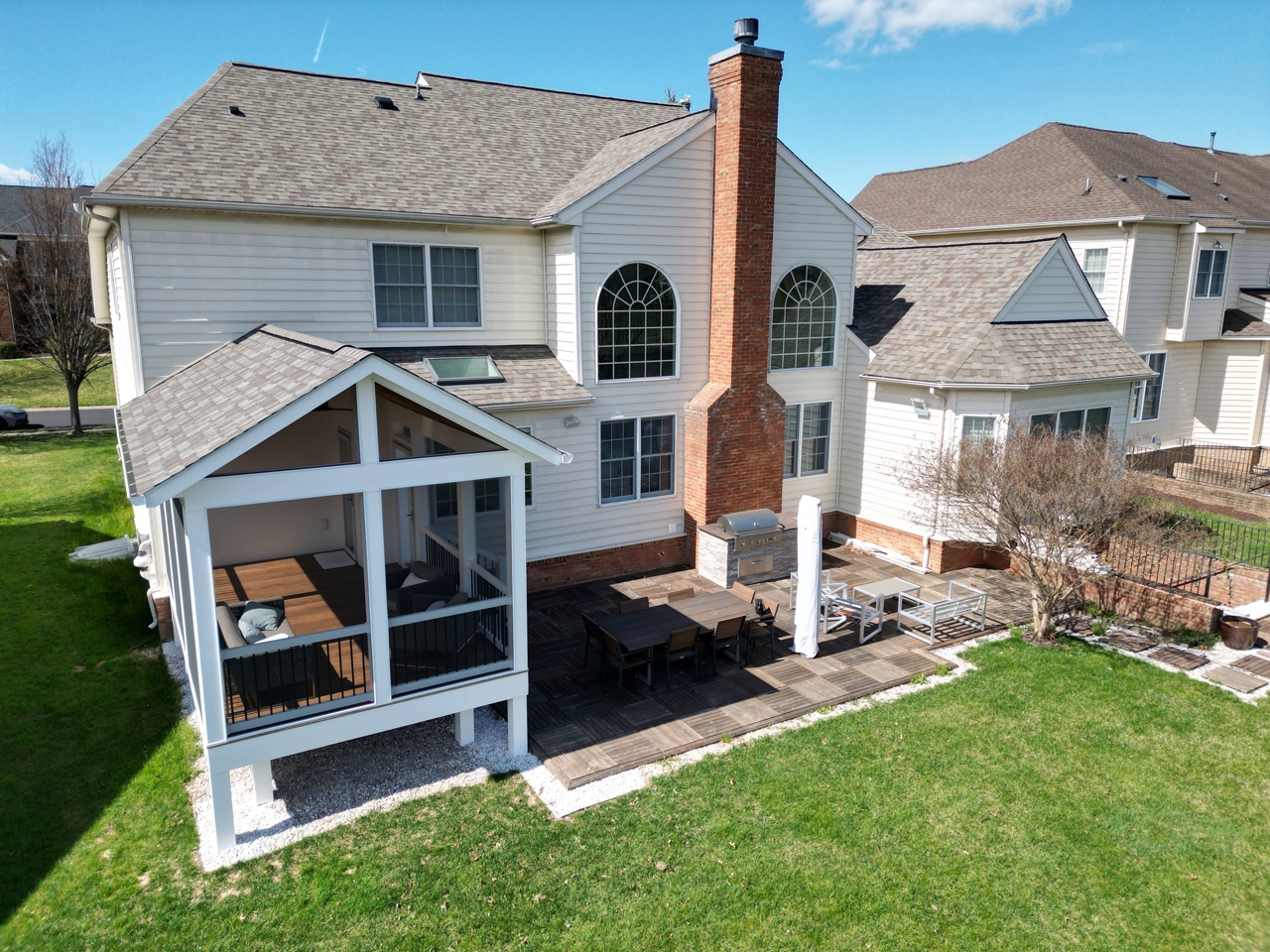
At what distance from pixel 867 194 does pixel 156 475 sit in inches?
1218

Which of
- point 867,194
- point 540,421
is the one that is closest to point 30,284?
point 540,421

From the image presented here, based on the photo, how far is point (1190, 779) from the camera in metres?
9.22

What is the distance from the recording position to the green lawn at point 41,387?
38688 millimetres

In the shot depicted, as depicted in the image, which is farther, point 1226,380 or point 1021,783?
point 1226,380

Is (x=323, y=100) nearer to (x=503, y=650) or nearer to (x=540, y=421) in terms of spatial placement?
(x=540, y=421)

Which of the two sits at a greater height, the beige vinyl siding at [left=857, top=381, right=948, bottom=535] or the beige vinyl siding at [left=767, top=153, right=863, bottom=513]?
the beige vinyl siding at [left=767, top=153, right=863, bottom=513]

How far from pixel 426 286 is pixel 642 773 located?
9172 millimetres

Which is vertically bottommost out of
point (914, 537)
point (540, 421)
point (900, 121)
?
point (914, 537)

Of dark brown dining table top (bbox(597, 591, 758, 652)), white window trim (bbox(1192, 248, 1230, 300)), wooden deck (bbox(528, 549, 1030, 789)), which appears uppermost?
white window trim (bbox(1192, 248, 1230, 300))

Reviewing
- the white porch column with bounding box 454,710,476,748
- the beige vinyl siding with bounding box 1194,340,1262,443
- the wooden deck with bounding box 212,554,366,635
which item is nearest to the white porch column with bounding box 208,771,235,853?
the white porch column with bounding box 454,710,476,748

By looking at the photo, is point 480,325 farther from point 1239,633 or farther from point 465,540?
point 1239,633

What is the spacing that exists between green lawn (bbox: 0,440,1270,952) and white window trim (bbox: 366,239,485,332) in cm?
701

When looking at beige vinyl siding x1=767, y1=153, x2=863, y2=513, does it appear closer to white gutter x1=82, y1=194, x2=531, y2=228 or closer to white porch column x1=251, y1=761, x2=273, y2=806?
white gutter x1=82, y1=194, x2=531, y2=228

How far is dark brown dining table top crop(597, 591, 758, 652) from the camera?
11.1 metres
